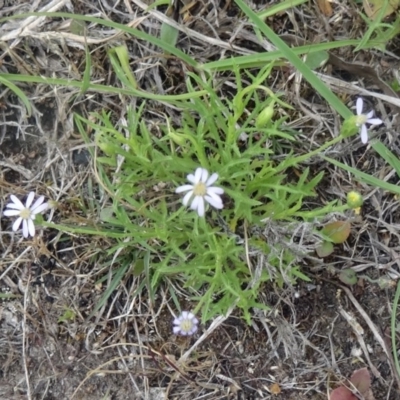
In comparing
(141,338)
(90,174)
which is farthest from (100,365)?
(90,174)

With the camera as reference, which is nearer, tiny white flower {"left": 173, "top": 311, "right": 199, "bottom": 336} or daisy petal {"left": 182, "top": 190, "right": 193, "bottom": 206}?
daisy petal {"left": 182, "top": 190, "right": 193, "bottom": 206}

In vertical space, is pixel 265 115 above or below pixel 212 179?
above

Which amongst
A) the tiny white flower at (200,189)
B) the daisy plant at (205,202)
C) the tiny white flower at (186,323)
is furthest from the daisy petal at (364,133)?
the tiny white flower at (186,323)

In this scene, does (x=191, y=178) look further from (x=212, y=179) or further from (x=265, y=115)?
(x=265, y=115)

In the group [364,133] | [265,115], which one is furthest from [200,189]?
[364,133]

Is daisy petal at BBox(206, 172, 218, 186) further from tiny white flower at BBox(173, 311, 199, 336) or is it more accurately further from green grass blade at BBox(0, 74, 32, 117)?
green grass blade at BBox(0, 74, 32, 117)

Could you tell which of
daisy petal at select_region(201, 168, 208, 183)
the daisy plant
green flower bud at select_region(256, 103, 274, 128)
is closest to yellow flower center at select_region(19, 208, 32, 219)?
the daisy plant
